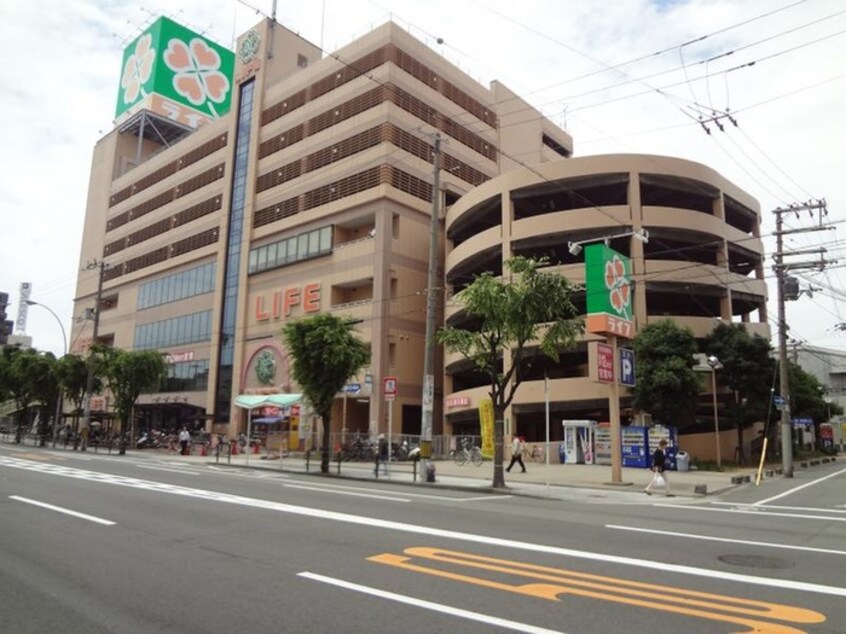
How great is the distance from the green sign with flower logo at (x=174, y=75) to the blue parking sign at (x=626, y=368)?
6213 cm

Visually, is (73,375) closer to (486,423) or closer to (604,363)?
(486,423)

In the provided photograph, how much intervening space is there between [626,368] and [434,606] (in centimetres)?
1856

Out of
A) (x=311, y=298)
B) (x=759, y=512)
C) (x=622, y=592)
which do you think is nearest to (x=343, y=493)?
(x=759, y=512)

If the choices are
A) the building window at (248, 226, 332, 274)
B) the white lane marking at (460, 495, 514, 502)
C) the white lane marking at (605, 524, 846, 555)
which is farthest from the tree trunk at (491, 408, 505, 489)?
the building window at (248, 226, 332, 274)

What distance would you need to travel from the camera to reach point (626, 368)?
75.4ft

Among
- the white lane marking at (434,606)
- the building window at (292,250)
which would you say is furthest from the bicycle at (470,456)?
the white lane marking at (434,606)

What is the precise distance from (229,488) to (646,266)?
26.0 meters

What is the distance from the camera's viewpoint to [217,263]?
5412 cm

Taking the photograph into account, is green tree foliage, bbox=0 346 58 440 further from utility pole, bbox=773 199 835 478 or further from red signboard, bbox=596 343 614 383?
utility pole, bbox=773 199 835 478

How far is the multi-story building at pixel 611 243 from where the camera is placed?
115 ft

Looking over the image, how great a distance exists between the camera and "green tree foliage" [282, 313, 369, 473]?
26.3 m

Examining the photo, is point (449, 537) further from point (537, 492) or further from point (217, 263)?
point (217, 263)

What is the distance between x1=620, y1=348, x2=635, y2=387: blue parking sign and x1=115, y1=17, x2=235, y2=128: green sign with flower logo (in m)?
62.1

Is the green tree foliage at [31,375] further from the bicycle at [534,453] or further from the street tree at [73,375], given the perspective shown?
the bicycle at [534,453]
